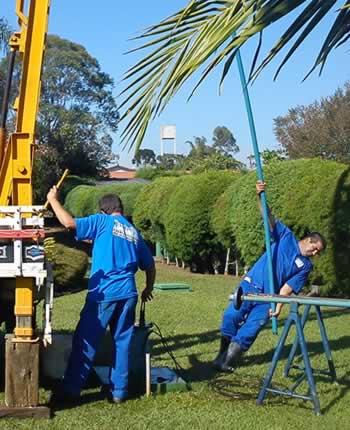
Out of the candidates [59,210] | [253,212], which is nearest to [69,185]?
[253,212]

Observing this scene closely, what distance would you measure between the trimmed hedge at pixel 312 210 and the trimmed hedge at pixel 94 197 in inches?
532

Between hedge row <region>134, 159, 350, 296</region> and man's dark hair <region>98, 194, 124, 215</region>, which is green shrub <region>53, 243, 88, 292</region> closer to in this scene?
hedge row <region>134, 159, 350, 296</region>

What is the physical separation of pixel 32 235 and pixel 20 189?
0.42m

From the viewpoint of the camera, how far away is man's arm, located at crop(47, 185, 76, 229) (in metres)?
5.64

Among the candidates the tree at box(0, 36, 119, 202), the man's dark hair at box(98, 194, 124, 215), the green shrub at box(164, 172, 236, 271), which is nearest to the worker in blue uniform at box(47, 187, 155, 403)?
the man's dark hair at box(98, 194, 124, 215)

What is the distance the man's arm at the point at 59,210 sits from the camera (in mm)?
5637

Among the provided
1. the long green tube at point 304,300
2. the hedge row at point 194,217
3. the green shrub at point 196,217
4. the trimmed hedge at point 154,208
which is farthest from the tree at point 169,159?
the long green tube at point 304,300

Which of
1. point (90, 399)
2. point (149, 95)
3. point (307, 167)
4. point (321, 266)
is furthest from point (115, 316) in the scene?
point (307, 167)

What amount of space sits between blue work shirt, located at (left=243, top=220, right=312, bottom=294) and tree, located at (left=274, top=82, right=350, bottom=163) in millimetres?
31570

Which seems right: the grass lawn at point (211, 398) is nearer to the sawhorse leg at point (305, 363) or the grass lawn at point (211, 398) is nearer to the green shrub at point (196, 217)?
the sawhorse leg at point (305, 363)

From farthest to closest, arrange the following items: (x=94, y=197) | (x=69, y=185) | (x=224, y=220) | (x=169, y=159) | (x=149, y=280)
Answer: (x=169, y=159), (x=69, y=185), (x=94, y=197), (x=224, y=220), (x=149, y=280)

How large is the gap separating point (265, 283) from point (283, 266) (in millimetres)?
258

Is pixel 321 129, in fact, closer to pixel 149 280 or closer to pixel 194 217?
pixel 194 217

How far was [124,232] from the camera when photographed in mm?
6184
